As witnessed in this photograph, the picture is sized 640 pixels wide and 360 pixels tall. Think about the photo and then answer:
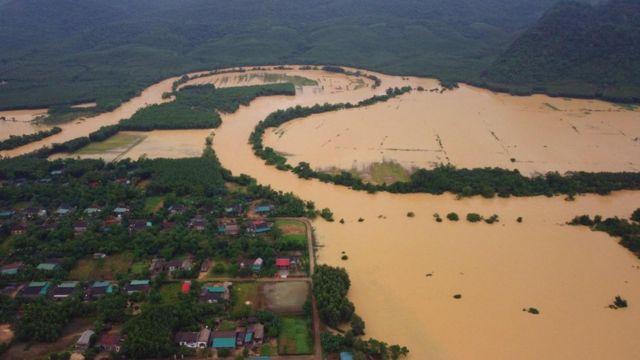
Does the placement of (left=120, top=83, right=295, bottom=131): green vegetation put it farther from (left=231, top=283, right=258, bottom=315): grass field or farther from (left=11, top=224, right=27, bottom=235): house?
(left=231, top=283, right=258, bottom=315): grass field

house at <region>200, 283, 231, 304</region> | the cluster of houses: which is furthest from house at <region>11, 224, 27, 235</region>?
the cluster of houses

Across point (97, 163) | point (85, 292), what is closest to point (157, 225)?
A: point (85, 292)

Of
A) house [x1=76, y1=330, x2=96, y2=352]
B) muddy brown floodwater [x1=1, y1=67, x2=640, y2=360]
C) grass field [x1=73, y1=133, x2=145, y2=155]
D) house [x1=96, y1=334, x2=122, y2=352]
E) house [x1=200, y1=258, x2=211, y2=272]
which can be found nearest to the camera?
house [x1=96, y1=334, x2=122, y2=352]

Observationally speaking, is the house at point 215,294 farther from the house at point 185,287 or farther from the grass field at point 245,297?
the house at point 185,287

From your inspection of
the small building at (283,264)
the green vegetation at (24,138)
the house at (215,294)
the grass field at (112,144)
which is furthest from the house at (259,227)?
the green vegetation at (24,138)

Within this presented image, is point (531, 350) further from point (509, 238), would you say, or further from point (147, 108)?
point (147, 108)

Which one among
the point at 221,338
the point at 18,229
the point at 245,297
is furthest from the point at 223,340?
the point at 18,229
